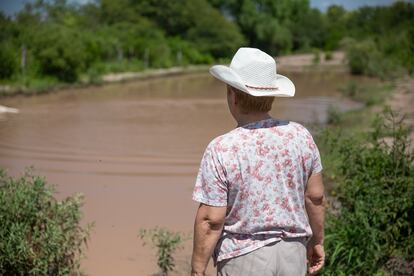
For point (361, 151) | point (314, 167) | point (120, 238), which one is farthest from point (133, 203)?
point (314, 167)

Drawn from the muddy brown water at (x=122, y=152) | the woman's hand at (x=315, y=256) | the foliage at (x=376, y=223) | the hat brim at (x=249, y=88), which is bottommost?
the muddy brown water at (x=122, y=152)

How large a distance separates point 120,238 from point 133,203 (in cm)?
123

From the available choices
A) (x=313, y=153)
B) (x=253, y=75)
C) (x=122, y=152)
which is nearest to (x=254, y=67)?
(x=253, y=75)

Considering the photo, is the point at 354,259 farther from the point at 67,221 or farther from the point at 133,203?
the point at 133,203

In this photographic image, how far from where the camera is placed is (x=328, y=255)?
12.2ft

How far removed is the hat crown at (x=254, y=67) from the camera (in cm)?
196

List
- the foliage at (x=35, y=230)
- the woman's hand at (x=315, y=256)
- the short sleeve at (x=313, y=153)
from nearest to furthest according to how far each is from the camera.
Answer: the short sleeve at (x=313, y=153)
the woman's hand at (x=315, y=256)
the foliage at (x=35, y=230)

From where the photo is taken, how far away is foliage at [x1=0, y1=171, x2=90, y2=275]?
10.2 ft

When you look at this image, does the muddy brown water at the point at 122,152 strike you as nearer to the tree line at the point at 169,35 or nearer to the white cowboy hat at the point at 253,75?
the tree line at the point at 169,35

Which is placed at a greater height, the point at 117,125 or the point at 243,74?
the point at 243,74

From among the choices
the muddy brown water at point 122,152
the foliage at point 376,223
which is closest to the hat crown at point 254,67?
the foliage at point 376,223

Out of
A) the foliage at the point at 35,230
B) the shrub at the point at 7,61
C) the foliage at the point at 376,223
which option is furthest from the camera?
the shrub at the point at 7,61

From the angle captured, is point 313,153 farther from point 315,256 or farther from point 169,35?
point 169,35

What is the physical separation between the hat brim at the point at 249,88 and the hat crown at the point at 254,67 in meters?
Result: 0.02
